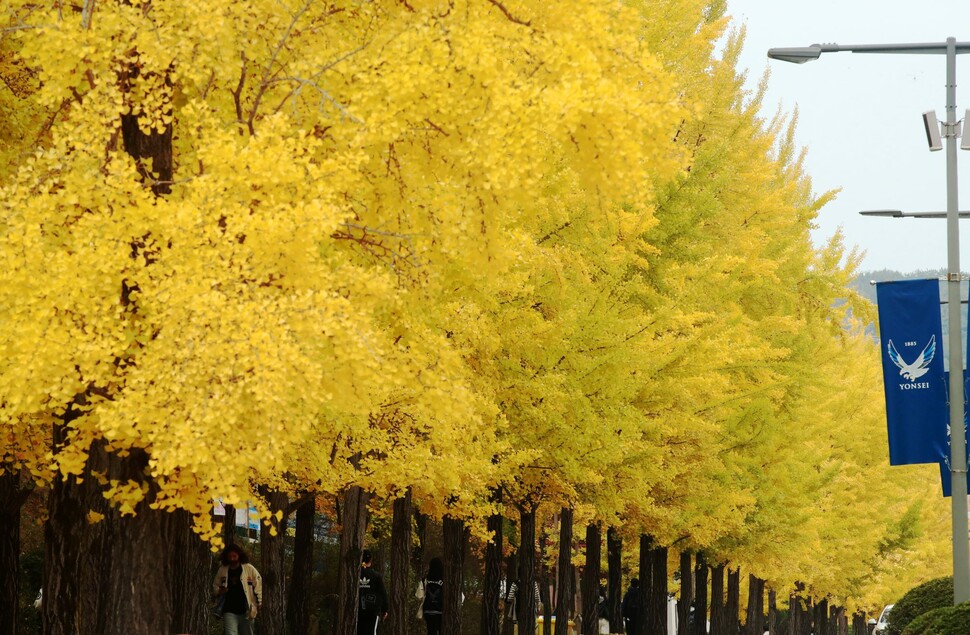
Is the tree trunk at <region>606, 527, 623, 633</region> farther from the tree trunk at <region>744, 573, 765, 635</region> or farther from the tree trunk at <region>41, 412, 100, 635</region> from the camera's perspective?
the tree trunk at <region>744, 573, 765, 635</region>

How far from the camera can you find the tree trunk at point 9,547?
59.3 feet

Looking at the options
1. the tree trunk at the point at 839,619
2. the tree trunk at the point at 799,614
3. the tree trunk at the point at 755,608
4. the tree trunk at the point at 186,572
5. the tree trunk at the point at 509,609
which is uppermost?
the tree trunk at the point at 186,572

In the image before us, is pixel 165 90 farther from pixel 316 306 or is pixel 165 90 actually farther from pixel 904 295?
pixel 904 295

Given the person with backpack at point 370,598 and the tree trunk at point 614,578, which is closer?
the person with backpack at point 370,598

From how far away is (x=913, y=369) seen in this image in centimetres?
1909

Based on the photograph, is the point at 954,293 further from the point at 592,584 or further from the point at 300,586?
the point at 300,586

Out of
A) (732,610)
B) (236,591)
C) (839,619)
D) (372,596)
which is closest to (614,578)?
(372,596)

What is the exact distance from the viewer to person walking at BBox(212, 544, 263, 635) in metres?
19.1

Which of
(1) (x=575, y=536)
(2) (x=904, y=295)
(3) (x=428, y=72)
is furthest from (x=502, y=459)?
(1) (x=575, y=536)

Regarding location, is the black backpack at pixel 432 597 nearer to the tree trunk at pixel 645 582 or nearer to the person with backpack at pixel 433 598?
the person with backpack at pixel 433 598

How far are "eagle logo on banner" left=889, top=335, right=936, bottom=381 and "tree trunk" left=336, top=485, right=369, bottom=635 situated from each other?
700 cm

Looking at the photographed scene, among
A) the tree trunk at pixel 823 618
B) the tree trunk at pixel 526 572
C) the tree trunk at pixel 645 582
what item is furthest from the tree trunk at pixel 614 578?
the tree trunk at pixel 823 618

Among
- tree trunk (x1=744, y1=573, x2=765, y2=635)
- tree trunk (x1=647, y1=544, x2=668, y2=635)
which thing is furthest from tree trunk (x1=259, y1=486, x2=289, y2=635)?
tree trunk (x1=744, y1=573, x2=765, y2=635)

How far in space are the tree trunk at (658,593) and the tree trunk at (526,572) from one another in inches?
158
